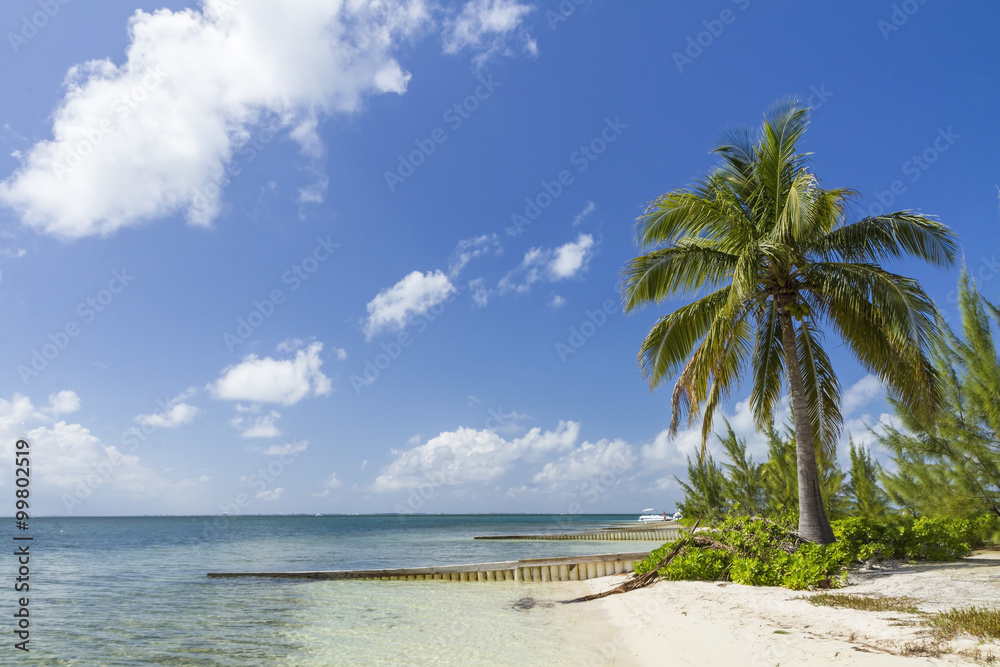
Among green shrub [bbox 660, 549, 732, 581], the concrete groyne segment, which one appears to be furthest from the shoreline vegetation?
the concrete groyne segment

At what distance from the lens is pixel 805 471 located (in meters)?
11.9

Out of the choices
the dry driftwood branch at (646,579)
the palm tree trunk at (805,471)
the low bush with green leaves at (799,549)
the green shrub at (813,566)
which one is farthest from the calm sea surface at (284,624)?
the palm tree trunk at (805,471)

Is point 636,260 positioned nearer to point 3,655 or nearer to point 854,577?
point 854,577

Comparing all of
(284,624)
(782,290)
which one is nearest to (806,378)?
(782,290)

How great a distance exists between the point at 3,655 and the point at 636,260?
569 inches

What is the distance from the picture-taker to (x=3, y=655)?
32.9ft

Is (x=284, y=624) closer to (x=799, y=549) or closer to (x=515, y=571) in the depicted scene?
(x=515, y=571)

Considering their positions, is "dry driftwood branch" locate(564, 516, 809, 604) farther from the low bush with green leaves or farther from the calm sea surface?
the calm sea surface

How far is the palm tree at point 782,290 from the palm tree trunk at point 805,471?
2cm

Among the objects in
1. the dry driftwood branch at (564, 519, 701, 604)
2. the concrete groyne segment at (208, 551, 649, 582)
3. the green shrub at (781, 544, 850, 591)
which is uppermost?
the green shrub at (781, 544, 850, 591)

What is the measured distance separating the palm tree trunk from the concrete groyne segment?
631cm

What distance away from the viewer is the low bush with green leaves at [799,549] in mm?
10422

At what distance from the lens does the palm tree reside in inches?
448

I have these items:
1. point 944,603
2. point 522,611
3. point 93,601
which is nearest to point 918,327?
point 944,603
